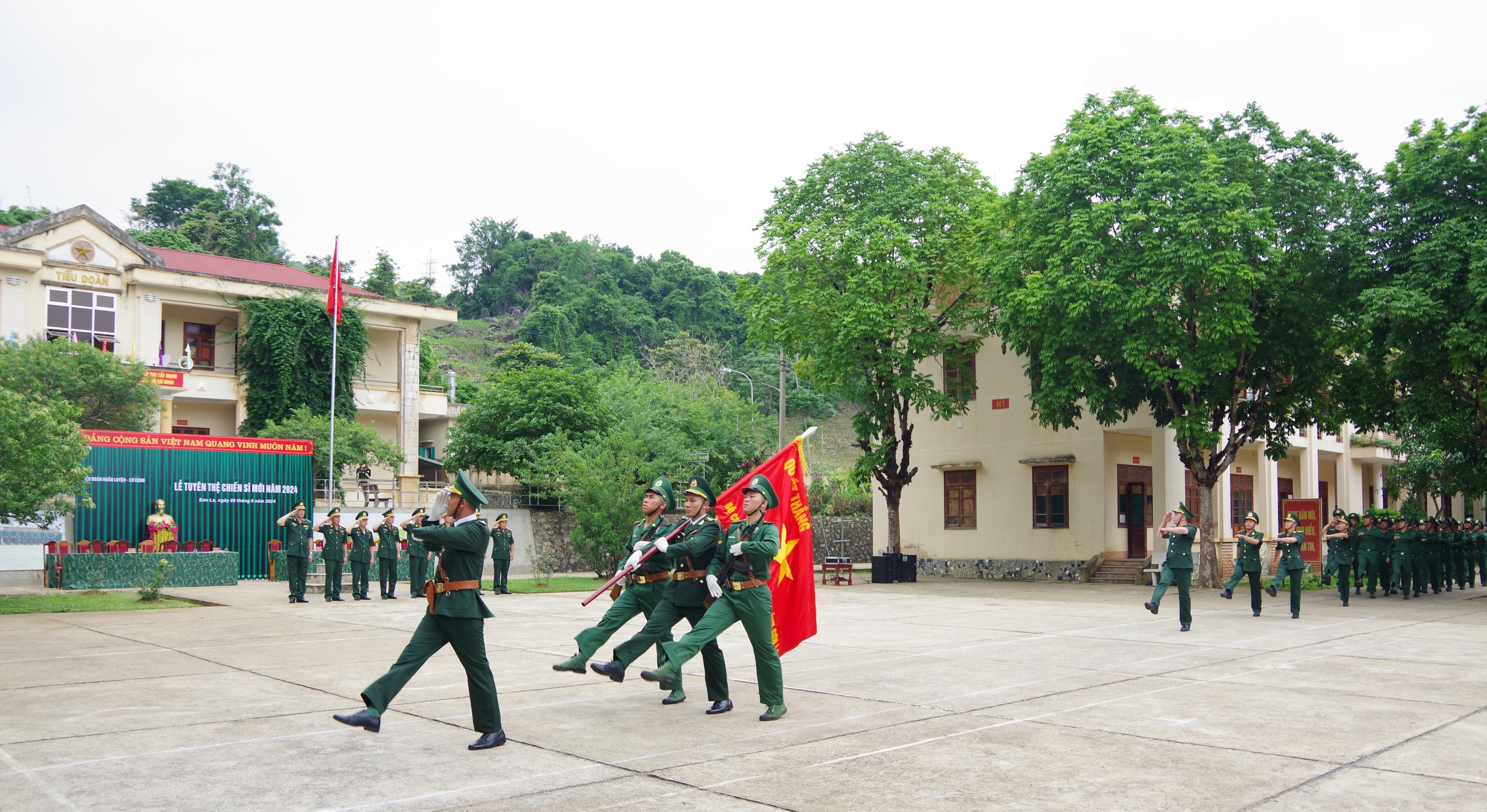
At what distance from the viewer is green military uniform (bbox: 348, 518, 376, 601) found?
2156cm

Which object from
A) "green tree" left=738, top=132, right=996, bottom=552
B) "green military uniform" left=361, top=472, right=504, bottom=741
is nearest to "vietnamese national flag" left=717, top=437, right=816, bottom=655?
"green military uniform" left=361, top=472, right=504, bottom=741

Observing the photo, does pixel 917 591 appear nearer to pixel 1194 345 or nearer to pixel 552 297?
pixel 1194 345

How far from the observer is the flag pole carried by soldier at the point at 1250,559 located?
16.5 metres

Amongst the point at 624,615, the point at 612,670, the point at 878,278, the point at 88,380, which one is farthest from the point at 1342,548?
the point at 88,380

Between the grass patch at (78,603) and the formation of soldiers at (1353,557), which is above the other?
the formation of soldiers at (1353,557)

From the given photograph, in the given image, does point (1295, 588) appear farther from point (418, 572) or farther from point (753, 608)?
point (418, 572)

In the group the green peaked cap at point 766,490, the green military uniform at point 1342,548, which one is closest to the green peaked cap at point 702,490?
the green peaked cap at point 766,490

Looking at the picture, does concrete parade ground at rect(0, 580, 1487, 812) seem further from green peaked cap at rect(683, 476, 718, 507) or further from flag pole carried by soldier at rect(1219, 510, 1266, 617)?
flag pole carried by soldier at rect(1219, 510, 1266, 617)

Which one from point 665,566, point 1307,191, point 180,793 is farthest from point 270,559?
point 1307,191

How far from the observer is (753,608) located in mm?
8086

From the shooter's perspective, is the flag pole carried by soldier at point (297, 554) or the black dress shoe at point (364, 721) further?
the flag pole carried by soldier at point (297, 554)

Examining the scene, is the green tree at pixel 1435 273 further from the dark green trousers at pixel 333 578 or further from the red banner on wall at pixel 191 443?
the red banner on wall at pixel 191 443

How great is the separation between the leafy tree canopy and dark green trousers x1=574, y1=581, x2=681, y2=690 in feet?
101

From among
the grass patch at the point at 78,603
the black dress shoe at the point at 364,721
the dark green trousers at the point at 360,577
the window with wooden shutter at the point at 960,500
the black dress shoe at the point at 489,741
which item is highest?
the window with wooden shutter at the point at 960,500
